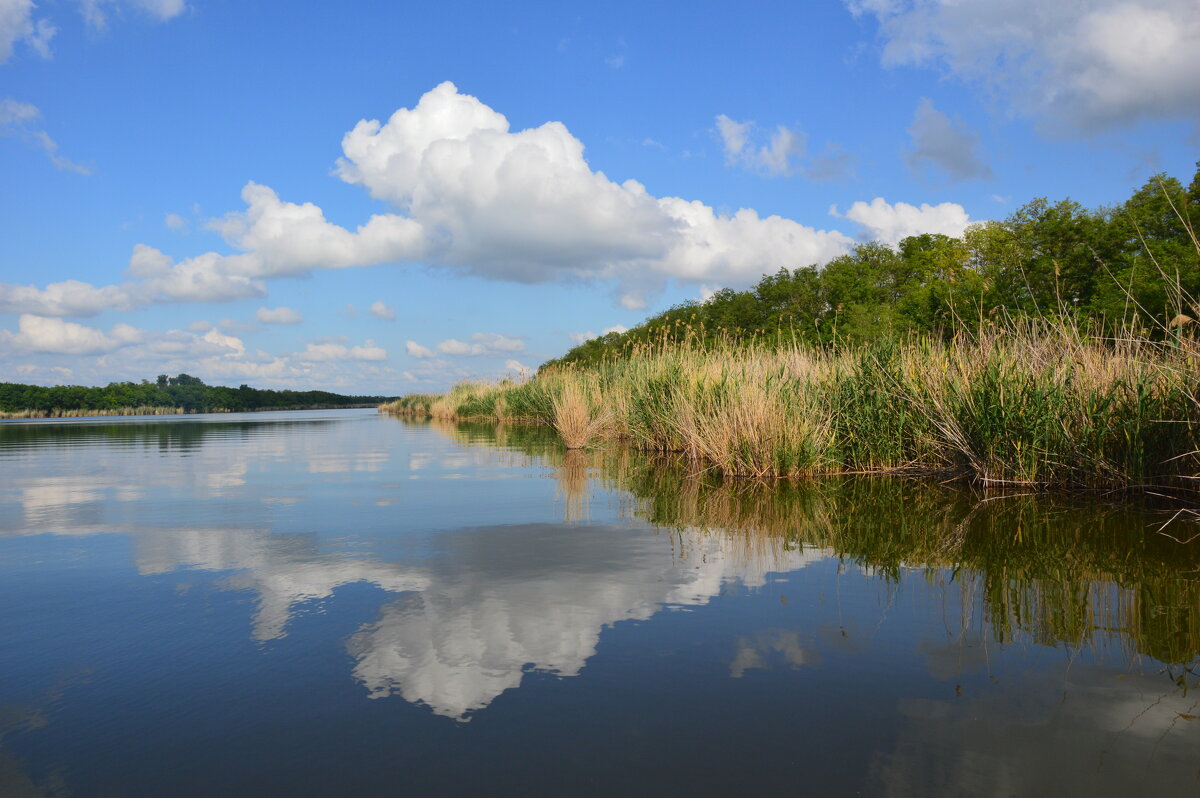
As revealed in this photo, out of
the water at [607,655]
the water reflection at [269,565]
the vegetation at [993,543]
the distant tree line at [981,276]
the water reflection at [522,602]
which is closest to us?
the water at [607,655]

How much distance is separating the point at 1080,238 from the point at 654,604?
4007cm

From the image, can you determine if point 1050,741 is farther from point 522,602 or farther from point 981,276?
point 981,276

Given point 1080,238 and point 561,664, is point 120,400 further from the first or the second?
point 561,664

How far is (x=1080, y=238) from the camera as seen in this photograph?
3534 centimetres

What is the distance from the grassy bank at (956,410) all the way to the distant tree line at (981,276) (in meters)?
9.79

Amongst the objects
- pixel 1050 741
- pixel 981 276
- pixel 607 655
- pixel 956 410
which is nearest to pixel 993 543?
pixel 1050 741

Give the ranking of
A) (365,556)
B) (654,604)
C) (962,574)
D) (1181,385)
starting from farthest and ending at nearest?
1. (1181,385)
2. (365,556)
3. (962,574)
4. (654,604)

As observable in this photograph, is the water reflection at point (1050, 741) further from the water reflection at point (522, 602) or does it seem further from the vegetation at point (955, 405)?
the vegetation at point (955, 405)

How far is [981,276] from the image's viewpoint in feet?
79.8

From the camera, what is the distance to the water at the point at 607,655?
2037mm

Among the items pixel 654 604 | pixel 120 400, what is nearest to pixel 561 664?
pixel 654 604

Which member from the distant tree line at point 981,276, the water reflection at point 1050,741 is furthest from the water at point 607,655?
the distant tree line at point 981,276

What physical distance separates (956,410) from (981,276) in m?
19.2

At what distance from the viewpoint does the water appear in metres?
2.04
